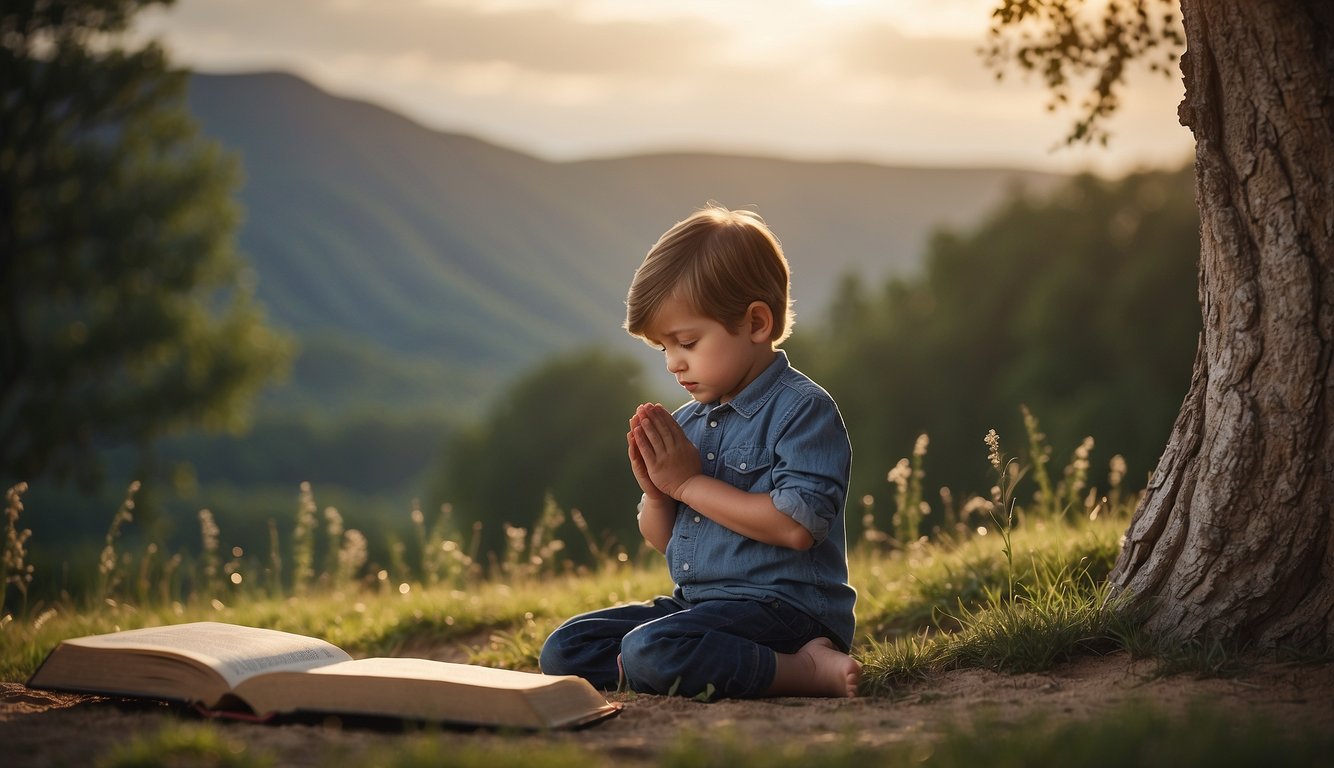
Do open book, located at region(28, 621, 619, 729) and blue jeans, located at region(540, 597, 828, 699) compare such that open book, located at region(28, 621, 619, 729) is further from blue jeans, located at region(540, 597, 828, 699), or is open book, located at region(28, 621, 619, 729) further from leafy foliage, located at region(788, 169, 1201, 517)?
leafy foliage, located at region(788, 169, 1201, 517)

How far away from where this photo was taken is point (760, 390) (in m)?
3.85

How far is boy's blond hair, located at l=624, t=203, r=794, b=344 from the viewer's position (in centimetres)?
369

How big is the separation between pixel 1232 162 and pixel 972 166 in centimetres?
7931

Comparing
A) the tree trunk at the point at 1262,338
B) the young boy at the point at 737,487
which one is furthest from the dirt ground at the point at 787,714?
the tree trunk at the point at 1262,338

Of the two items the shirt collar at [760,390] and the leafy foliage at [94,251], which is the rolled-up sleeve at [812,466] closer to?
the shirt collar at [760,390]

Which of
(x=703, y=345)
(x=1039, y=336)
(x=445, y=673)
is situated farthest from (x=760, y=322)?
(x=1039, y=336)

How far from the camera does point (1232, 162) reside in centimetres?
358

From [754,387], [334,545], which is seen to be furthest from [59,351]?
[754,387]

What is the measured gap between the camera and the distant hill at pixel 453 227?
84.8 m

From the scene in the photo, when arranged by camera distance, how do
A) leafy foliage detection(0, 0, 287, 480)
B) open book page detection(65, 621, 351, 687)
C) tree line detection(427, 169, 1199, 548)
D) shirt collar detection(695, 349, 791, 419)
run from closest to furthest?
open book page detection(65, 621, 351, 687) → shirt collar detection(695, 349, 791, 419) → leafy foliage detection(0, 0, 287, 480) → tree line detection(427, 169, 1199, 548)

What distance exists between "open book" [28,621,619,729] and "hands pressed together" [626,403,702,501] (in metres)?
0.82

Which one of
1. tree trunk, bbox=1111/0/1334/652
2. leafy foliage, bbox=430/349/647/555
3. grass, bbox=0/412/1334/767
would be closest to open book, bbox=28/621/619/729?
grass, bbox=0/412/1334/767

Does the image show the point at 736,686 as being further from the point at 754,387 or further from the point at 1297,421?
the point at 1297,421

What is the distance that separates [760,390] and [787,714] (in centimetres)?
115
